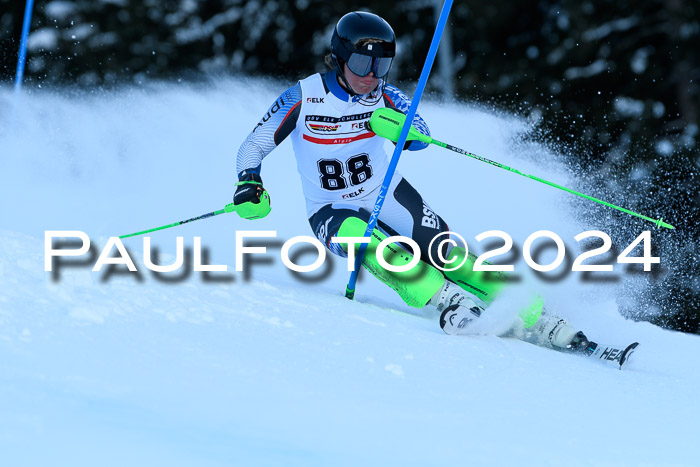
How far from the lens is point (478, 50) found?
655 inches

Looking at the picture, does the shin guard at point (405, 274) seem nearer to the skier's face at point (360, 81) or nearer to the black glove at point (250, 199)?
the black glove at point (250, 199)

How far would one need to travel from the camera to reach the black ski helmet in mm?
3957

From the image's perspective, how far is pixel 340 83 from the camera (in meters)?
4.15

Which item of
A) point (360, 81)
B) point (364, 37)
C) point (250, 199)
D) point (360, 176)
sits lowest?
point (250, 199)

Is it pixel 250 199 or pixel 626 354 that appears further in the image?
pixel 250 199

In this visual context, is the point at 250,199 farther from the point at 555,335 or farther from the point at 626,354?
the point at 626,354

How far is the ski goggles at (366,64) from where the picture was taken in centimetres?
398

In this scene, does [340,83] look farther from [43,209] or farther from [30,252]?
[43,209]

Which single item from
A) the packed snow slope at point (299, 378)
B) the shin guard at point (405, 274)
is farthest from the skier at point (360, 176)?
the packed snow slope at point (299, 378)

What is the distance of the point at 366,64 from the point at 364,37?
11 centimetres

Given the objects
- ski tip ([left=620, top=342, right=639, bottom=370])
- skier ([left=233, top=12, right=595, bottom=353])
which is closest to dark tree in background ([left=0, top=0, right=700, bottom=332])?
skier ([left=233, top=12, right=595, bottom=353])

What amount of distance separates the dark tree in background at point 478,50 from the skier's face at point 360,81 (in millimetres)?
10730

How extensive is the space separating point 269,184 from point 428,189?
1.28m

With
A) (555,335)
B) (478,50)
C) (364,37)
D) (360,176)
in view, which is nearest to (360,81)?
(364,37)
